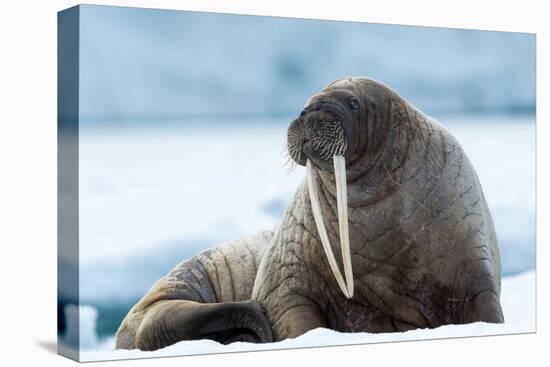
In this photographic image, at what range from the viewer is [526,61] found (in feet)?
35.2

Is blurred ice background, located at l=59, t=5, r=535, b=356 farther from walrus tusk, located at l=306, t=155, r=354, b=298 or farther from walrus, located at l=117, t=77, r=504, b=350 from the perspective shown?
walrus tusk, located at l=306, t=155, r=354, b=298

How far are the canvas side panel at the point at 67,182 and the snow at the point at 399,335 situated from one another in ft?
1.11

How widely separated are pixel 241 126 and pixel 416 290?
1.88 metres

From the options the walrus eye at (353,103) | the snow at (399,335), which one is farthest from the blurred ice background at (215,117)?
the walrus eye at (353,103)

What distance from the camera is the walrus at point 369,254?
9188 millimetres

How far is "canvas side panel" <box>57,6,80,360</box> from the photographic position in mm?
8703

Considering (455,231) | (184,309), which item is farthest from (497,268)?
(184,309)

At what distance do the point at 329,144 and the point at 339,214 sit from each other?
0.53 m

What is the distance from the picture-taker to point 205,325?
9141 mm

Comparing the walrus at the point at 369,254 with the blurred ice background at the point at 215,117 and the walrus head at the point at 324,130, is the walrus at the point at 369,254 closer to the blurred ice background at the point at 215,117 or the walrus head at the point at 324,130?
the walrus head at the point at 324,130

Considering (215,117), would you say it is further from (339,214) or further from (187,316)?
(187,316)

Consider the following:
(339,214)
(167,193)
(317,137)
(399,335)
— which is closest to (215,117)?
(167,193)

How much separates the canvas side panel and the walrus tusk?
1762 millimetres

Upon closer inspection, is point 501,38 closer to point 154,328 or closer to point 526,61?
point 526,61
